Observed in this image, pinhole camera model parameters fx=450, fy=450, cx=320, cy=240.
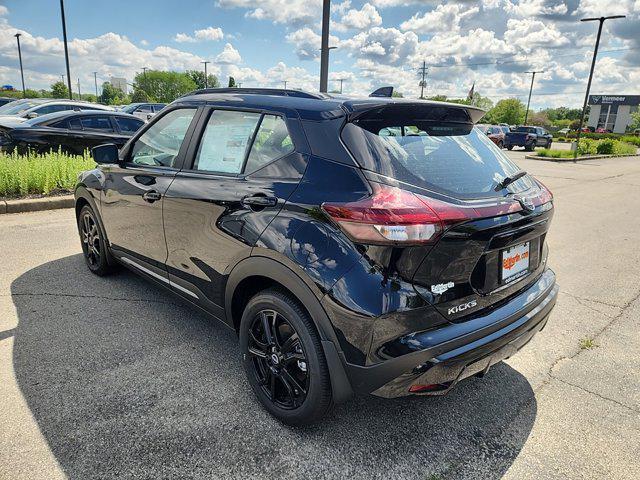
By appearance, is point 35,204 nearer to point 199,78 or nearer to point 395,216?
point 395,216

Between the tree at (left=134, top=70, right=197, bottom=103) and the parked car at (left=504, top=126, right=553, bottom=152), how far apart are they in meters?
88.8

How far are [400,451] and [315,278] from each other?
41.3 inches

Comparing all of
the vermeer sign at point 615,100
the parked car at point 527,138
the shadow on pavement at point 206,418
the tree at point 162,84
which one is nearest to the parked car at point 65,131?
the shadow on pavement at point 206,418

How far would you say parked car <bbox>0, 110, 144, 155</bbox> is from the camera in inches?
376

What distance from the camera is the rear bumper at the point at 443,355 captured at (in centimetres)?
199

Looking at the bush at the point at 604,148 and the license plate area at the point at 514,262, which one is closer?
the license plate area at the point at 514,262

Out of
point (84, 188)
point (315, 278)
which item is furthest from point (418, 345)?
point (84, 188)

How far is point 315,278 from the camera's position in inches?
81.7

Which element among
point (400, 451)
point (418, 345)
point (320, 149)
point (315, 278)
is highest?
point (320, 149)

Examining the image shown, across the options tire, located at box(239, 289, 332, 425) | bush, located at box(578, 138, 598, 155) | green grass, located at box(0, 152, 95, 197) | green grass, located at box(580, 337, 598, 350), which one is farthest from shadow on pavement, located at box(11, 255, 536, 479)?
bush, located at box(578, 138, 598, 155)

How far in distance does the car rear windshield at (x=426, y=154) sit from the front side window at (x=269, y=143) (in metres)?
0.38

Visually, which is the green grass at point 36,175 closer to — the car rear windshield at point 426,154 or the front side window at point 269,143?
the front side window at point 269,143

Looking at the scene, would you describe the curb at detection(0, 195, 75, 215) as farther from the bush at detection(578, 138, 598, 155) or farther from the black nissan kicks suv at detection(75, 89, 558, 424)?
the bush at detection(578, 138, 598, 155)

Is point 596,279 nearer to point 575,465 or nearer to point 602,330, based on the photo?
point 602,330
